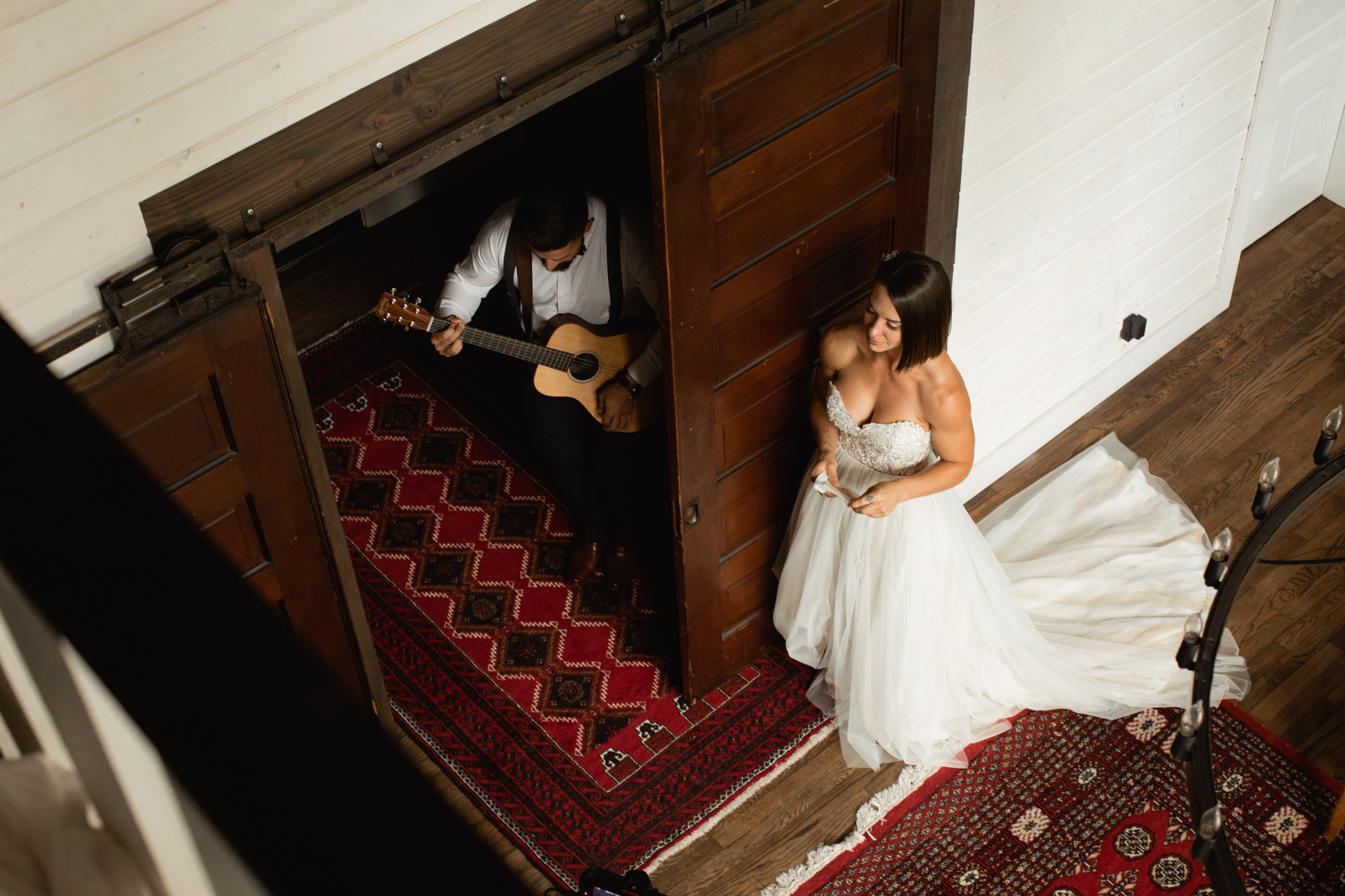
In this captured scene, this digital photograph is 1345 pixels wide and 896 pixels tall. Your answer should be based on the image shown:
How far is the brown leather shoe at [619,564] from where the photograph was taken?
15.2 ft

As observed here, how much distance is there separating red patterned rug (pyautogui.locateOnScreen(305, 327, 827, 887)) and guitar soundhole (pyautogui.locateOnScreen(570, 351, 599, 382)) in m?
0.94

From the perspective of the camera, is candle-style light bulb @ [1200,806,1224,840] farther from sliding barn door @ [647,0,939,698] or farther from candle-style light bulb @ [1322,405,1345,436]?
sliding barn door @ [647,0,939,698]

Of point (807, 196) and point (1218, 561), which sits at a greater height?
point (807, 196)

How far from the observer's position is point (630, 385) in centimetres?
405

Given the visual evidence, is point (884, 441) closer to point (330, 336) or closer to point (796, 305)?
point (796, 305)

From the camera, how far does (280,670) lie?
1.44ft

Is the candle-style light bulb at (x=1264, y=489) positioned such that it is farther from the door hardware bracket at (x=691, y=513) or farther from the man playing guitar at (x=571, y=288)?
the man playing guitar at (x=571, y=288)

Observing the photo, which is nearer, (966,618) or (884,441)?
(884,441)

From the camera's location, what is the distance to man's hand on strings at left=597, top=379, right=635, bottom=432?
4.05 metres

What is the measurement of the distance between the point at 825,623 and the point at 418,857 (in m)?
3.68

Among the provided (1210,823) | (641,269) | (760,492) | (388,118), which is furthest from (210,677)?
(641,269)

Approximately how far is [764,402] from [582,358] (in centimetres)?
73

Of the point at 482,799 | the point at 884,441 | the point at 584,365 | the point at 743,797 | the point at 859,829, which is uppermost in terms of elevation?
the point at 584,365

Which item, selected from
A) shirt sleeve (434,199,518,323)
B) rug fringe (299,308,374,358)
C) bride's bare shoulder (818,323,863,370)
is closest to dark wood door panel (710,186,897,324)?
bride's bare shoulder (818,323,863,370)
